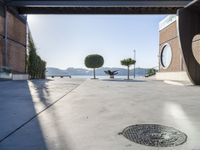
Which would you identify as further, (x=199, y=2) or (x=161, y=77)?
(x=161, y=77)

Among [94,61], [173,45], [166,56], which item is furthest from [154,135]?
[94,61]

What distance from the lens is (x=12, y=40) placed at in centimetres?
2195

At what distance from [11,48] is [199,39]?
573 inches

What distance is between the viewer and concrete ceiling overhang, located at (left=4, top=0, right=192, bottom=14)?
21078 mm

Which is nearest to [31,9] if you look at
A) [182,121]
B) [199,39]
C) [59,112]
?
[199,39]

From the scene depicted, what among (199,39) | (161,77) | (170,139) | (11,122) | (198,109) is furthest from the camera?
(161,77)

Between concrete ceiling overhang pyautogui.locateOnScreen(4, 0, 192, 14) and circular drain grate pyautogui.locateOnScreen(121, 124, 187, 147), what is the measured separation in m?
17.2

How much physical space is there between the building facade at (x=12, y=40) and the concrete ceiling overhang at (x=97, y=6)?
917 millimetres

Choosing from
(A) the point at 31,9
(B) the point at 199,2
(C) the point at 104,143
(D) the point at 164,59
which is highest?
(A) the point at 31,9

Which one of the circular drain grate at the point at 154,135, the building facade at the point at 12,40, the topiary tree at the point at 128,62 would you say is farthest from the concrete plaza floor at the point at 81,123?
the topiary tree at the point at 128,62

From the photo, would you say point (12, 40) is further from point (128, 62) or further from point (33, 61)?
point (128, 62)

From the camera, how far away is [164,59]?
103 ft

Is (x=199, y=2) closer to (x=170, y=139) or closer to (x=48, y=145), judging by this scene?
(x=170, y=139)

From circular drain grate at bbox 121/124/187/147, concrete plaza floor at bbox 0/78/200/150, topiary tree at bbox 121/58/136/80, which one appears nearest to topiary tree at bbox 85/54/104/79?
topiary tree at bbox 121/58/136/80
